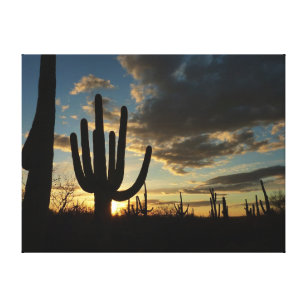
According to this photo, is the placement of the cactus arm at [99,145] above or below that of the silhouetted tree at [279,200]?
above

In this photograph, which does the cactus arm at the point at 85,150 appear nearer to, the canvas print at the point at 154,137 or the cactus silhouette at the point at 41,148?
the canvas print at the point at 154,137

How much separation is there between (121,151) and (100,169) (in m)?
0.51

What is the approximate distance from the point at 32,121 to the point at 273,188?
181 inches

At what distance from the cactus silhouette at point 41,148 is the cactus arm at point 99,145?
929mm

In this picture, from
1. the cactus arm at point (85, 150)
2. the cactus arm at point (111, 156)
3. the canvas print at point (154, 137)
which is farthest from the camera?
the cactus arm at point (111, 156)

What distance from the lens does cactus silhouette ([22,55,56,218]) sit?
4965 mm

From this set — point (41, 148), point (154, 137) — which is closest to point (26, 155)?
point (41, 148)

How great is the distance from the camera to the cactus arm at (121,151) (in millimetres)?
5152

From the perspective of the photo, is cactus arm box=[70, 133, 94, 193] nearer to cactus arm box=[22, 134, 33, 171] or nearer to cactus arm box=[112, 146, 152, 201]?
cactus arm box=[112, 146, 152, 201]

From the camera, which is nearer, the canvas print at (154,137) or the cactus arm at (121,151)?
the canvas print at (154,137)

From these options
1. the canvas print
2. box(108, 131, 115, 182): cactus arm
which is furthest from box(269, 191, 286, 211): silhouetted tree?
box(108, 131, 115, 182): cactus arm

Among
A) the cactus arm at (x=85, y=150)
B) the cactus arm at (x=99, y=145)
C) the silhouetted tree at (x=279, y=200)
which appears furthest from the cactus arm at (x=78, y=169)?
the silhouetted tree at (x=279, y=200)

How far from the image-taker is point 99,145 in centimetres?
511

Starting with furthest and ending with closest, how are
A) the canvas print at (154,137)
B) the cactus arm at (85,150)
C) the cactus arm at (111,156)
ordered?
the cactus arm at (111,156), the cactus arm at (85,150), the canvas print at (154,137)
